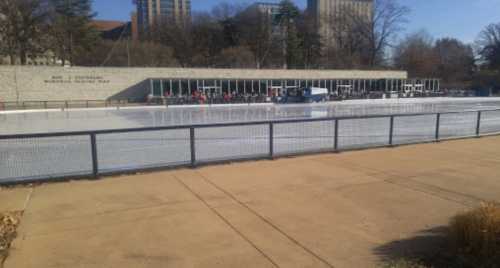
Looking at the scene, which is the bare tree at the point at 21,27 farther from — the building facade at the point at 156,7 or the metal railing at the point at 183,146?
the metal railing at the point at 183,146

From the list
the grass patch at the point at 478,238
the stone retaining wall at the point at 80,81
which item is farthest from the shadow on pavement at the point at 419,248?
the stone retaining wall at the point at 80,81

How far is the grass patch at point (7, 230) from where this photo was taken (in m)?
3.75

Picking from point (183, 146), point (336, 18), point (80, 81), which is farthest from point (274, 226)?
point (336, 18)

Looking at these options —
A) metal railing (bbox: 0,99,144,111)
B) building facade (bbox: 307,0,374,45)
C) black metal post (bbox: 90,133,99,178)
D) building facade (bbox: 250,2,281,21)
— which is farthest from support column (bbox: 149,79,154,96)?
building facade (bbox: 307,0,374,45)

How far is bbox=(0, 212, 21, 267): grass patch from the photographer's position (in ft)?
12.3

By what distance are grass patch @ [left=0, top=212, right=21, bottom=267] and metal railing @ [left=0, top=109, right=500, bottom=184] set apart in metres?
1.87

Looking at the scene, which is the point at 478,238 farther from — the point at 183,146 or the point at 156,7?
the point at 156,7

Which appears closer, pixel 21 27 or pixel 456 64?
pixel 21 27

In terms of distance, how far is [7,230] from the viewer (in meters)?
4.24

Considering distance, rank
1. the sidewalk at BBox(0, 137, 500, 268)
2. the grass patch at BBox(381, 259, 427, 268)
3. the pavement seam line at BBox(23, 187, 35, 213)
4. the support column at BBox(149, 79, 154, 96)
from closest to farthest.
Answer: the grass patch at BBox(381, 259, 427, 268)
the sidewalk at BBox(0, 137, 500, 268)
the pavement seam line at BBox(23, 187, 35, 213)
the support column at BBox(149, 79, 154, 96)

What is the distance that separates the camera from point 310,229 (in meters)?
4.30

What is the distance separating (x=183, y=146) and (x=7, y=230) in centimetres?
548

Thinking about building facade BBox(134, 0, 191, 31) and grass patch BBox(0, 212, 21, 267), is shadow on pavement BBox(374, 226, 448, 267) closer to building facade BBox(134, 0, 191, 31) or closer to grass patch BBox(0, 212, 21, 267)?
grass patch BBox(0, 212, 21, 267)

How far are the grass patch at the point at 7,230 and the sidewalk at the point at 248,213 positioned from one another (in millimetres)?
82
